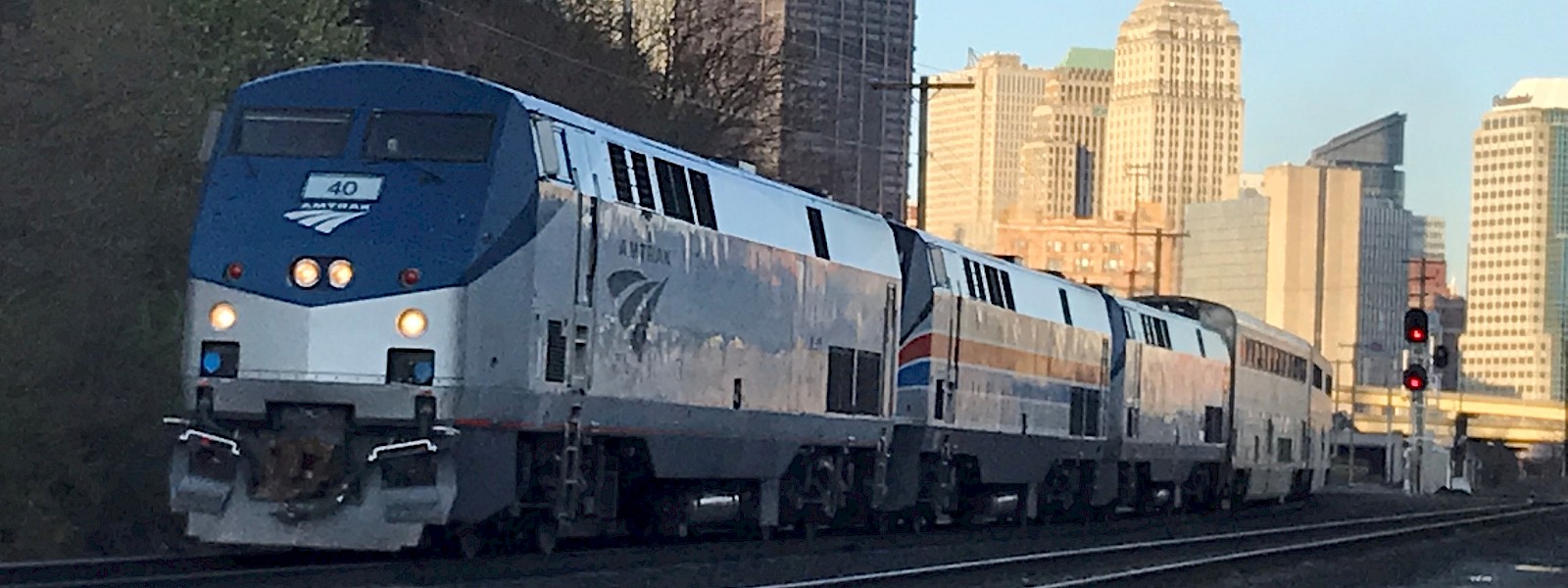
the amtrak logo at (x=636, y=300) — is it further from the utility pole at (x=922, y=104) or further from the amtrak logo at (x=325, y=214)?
the utility pole at (x=922, y=104)

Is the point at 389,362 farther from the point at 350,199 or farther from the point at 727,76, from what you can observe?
the point at 727,76

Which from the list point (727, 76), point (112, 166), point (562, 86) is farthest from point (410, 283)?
point (727, 76)

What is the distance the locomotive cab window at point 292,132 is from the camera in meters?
20.1

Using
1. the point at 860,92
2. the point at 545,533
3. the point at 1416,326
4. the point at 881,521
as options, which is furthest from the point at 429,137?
Result: the point at 860,92

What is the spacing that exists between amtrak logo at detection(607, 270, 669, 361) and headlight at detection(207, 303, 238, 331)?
137 inches

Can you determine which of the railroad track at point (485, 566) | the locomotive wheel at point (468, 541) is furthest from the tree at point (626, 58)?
the locomotive wheel at point (468, 541)

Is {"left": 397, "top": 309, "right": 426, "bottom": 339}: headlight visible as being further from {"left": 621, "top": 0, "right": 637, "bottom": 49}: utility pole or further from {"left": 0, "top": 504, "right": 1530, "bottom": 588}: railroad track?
{"left": 621, "top": 0, "right": 637, "bottom": 49}: utility pole

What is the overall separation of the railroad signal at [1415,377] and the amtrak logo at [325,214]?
3116cm

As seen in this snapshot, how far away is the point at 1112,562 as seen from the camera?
1037 inches

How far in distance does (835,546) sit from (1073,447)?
11383mm

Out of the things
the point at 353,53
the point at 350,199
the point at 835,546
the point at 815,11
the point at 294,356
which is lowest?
the point at 835,546

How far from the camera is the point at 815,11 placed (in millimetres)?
146625

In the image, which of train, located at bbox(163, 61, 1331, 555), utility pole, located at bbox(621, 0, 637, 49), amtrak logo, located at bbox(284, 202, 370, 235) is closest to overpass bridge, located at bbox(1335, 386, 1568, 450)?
utility pole, located at bbox(621, 0, 637, 49)

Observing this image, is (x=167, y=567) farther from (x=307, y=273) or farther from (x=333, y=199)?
(x=333, y=199)
